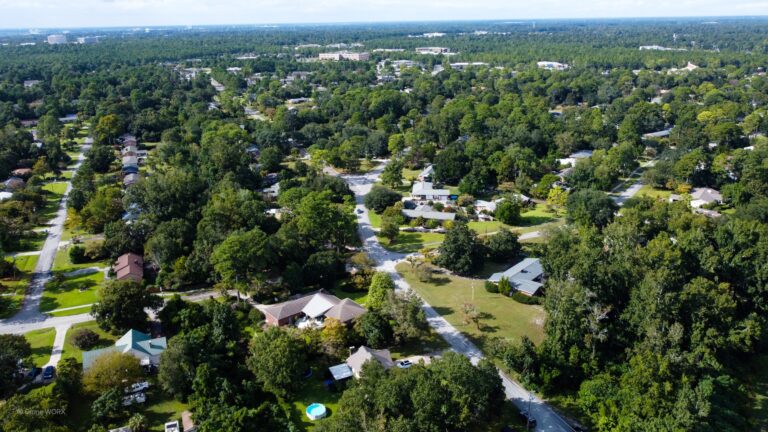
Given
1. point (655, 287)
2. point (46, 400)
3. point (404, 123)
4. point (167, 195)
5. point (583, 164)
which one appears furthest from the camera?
point (404, 123)

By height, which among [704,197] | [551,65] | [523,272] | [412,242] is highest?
[551,65]

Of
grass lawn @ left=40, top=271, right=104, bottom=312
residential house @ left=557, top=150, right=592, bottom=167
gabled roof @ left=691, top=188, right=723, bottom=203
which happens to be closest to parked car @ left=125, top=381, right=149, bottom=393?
grass lawn @ left=40, top=271, right=104, bottom=312

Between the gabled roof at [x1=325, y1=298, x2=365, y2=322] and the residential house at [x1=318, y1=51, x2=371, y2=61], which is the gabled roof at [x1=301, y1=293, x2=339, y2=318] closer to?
the gabled roof at [x1=325, y1=298, x2=365, y2=322]

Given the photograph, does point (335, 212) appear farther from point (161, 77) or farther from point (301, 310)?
point (161, 77)

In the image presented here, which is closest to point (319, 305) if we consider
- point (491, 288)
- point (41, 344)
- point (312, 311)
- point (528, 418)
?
point (312, 311)

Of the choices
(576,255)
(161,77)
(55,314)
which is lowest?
(55,314)

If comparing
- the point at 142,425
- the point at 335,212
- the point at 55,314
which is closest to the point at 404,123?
the point at 335,212

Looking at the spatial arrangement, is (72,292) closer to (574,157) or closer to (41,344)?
(41,344)
